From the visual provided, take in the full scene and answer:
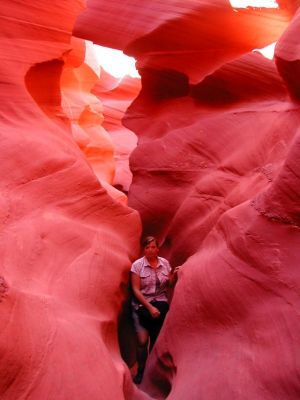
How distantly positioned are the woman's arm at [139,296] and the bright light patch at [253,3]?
4163mm

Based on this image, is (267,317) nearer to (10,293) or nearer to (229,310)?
(229,310)

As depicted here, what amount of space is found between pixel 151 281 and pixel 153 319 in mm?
358

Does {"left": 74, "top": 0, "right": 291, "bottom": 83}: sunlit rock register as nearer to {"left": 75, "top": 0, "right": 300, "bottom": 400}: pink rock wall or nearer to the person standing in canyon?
{"left": 75, "top": 0, "right": 300, "bottom": 400}: pink rock wall

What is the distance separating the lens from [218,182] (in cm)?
606

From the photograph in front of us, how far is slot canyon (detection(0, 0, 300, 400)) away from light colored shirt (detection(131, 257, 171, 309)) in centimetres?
16

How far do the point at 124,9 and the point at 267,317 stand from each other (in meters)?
5.43

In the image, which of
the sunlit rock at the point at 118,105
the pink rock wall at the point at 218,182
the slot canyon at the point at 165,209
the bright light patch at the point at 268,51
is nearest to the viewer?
the slot canyon at the point at 165,209

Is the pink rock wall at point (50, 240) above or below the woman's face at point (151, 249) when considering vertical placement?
above

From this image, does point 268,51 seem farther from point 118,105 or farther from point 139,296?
point 118,105

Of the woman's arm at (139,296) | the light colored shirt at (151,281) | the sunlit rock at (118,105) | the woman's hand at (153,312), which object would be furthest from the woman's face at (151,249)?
the sunlit rock at (118,105)

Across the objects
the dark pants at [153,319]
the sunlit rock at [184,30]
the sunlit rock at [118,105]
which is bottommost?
the sunlit rock at [118,105]

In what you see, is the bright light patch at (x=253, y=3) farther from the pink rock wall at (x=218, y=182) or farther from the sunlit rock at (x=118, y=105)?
the sunlit rock at (x=118, y=105)

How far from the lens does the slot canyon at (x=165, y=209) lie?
3.49 meters

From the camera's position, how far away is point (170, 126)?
7.35m
